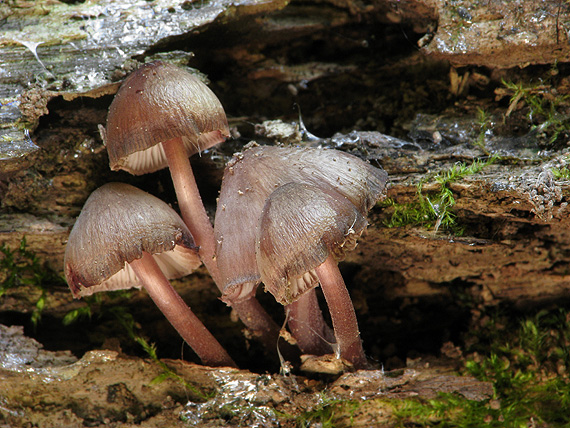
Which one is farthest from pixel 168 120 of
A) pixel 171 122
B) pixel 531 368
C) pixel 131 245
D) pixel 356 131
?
pixel 531 368

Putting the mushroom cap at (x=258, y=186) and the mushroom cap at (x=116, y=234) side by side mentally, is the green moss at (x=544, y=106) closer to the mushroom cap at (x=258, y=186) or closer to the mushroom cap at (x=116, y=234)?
the mushroom cap at (x=258, y=186)

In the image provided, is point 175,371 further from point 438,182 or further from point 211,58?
point 211,58

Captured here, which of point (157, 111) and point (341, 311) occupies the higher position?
point (157, 111)

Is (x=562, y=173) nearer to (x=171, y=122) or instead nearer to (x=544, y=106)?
(x=544, y=106)

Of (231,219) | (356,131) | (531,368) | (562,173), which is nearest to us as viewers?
(231,219)

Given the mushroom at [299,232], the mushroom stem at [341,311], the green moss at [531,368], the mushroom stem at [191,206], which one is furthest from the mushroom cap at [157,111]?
the green moss at [531,368]

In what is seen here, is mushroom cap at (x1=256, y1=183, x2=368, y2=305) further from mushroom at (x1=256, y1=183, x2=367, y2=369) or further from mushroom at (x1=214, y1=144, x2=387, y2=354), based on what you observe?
mushroom at (x1=214, y1=144, x2=387, y2=354)

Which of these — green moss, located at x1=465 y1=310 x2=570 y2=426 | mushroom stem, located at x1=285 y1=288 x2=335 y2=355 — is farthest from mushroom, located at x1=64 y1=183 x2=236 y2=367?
green moss, located at x1=465 y1=310 x2=570 y2=426
